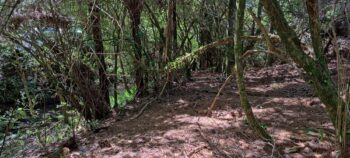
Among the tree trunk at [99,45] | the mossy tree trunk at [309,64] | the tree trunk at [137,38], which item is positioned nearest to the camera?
the mossy tree trunk at [309,64]

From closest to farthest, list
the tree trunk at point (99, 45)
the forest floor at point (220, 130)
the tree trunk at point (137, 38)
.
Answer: the forest floor at point (220, 130), the tree trunk at point (99, 45), the tree trunk at point (137, 38)

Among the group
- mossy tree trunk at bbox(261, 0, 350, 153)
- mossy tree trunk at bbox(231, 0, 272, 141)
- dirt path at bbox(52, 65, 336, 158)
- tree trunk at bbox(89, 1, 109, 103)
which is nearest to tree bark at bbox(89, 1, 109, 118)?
tree trunk at bbox(89, 1, 109, 103)

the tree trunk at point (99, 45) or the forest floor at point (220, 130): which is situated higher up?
the tree trunk at point (99, 45)

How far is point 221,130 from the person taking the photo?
11.6 feet

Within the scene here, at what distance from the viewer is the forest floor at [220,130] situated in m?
→ 3.05

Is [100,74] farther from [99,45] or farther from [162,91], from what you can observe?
[162,91]

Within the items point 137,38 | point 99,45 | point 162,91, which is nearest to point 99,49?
point 99,45

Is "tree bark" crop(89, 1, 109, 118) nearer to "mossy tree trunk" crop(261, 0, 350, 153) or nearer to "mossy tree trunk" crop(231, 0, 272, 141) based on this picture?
"mossy tree trunk" crop(231, 0, 272, 141)

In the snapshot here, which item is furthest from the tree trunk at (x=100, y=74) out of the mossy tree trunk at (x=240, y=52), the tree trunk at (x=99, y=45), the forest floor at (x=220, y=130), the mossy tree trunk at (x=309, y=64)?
the mossy tree trunk at (x=309, y=64)

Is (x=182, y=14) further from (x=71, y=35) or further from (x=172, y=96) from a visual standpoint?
(x=71, y=35)

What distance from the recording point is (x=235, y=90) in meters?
5.39

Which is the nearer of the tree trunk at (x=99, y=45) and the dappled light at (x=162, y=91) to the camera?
the dappled light at (x=162, y=91)

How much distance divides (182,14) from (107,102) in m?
2.88

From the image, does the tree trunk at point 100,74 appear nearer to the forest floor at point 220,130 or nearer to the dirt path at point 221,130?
the forest floor at point 220,130
